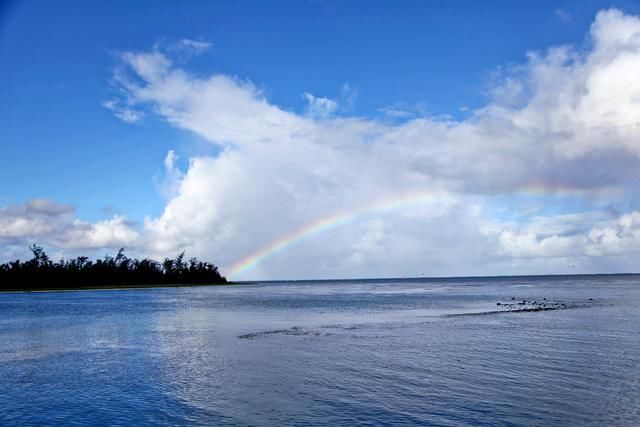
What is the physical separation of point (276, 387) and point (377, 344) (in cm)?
1710

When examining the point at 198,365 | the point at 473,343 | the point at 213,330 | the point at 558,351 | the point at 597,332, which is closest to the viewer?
the point at 198,365

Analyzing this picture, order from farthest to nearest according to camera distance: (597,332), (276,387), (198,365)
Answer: (597,332) → (198,365) → (276,387)

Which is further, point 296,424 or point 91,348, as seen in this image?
point 91,348

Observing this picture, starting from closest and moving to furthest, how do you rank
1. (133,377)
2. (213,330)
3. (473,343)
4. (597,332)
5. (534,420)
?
(534,420) → (133,377) → (473,343) → (597,332) → (213,330)

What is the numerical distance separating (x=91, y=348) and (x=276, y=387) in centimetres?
2475

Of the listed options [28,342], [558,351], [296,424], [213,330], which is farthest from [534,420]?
[28,342]

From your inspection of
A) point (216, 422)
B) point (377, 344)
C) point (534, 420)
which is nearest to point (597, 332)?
point (377, 344)

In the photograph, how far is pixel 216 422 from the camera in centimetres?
2214

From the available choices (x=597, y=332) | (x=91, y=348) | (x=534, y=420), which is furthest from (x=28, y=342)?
(x=597, y=332)

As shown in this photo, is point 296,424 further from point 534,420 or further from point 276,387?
point 534,420

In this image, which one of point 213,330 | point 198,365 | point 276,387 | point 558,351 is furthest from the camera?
point 213,330

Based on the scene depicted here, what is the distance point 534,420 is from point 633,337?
31153 mm

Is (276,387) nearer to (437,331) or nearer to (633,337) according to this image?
(437,331)

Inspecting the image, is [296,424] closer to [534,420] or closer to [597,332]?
[534,420]
